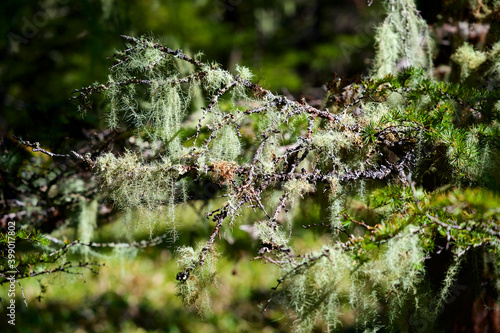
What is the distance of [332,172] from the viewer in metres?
1.17

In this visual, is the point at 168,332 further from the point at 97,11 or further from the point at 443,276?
the point at 97,11

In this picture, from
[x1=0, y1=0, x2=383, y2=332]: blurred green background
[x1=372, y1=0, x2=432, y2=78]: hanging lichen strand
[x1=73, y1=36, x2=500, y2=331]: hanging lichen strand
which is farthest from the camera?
[x1=0, y1=0, x2=383, y2=332]: blurred green background

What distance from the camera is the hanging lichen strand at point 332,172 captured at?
1026mm

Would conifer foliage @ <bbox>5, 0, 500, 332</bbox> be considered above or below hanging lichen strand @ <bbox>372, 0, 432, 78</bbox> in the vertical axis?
below

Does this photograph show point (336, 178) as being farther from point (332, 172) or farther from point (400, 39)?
point (400, 39)

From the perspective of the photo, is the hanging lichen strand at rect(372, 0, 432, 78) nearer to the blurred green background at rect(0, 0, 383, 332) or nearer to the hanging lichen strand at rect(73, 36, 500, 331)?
the hanging lichen strand at rect(73, 36, 500, 331)

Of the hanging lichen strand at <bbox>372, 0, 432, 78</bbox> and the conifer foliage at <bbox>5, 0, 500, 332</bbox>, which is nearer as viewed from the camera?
the conifer foliage at <bbox>5, 0, 500, 332</bbox>

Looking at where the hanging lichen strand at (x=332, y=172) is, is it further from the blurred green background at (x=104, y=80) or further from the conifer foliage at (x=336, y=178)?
the blurred green background at (x=104, y=80)

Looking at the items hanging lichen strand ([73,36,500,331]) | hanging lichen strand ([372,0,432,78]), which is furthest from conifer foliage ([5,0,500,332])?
hanging lichen strand ([372,0,432,78])

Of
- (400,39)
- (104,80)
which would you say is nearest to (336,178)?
(400,39)

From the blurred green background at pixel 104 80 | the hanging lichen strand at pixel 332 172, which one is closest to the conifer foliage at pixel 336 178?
the hanging lichen strand at pixel 332 172

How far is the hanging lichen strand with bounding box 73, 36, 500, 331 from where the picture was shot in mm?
1026

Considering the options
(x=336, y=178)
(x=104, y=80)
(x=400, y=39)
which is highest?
(x=104, y=80)

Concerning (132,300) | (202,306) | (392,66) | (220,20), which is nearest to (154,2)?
(220,20)
